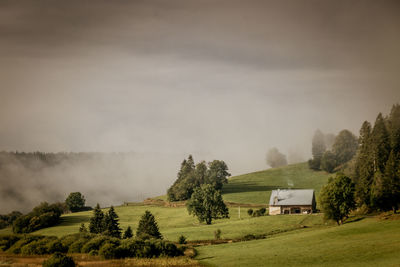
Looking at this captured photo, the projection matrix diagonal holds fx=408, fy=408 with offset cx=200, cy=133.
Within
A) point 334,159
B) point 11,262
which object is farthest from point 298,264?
point 334,159

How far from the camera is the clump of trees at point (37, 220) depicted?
396 feet

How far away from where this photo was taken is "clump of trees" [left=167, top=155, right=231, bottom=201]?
152625 mm

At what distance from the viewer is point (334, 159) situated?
170 metres

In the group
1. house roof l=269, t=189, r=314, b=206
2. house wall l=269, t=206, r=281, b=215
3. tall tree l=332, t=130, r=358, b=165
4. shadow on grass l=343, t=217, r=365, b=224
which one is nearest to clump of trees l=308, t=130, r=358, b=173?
tall tree l=332, t=130, r=358, b=165

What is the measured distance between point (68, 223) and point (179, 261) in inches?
3221

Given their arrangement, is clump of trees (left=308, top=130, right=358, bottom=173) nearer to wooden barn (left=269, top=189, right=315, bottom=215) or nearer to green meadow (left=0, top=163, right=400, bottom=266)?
green meadow (left=0, top=163, right=400, bottom=266)

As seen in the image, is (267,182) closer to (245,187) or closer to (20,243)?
(245,187)

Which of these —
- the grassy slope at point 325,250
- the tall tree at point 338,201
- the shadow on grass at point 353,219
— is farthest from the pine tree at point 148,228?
the shadow on grass at point 353,219

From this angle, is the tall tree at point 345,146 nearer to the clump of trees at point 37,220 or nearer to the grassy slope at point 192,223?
the grassy slope at point 192,223

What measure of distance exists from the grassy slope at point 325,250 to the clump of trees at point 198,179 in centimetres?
8159

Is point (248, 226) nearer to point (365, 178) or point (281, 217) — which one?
point (281, 217)

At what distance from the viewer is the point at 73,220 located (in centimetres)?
13012

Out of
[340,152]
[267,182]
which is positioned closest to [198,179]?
[267,182]

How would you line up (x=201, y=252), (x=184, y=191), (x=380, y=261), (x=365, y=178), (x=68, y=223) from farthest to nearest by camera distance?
1. (x=184, y=191)
2. (x=68, y=223)
3. (x=365, y=178)
4. (x=201, y=252)
5. (x=380, y=261)
